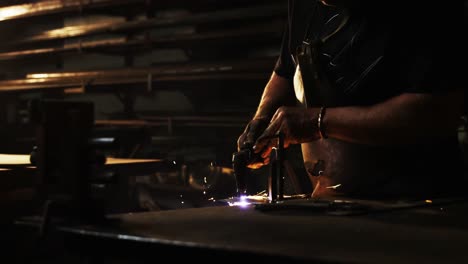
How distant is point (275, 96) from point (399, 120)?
704 mm

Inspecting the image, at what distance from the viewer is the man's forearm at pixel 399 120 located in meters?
1.93

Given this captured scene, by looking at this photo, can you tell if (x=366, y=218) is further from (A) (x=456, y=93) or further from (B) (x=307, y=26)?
(B) (x=307, y=26)

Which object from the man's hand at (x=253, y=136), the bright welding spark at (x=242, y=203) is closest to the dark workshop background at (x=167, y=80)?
the man's hand at (x=253, y=136)

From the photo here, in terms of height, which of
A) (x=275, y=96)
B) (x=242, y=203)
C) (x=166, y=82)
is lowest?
(x=242, y=203)

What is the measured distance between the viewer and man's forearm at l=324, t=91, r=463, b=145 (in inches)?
76.1

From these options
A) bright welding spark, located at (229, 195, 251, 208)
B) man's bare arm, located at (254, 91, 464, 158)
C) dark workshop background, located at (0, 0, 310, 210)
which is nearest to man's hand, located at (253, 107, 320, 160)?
man's bare arm, located at (254, 91, 464, 158)

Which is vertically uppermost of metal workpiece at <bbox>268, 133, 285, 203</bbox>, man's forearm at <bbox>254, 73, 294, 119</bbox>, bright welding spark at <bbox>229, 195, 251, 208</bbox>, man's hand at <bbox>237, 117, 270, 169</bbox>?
man's forearm at <bbox>254, 73, 294, 119</bbox>

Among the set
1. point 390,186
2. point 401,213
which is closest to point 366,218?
point 401,213

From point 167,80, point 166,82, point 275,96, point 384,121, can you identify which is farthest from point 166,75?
point 384,121

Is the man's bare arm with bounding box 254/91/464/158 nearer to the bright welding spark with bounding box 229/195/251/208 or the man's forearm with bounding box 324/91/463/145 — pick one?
the man's forearm with bounding box 324/91/463/145

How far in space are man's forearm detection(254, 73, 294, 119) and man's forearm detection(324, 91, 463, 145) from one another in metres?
0.50

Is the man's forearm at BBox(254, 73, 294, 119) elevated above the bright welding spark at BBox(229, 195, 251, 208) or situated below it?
above

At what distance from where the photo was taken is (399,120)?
6.42 feet

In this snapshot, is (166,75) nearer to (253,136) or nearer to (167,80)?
(167,80)
